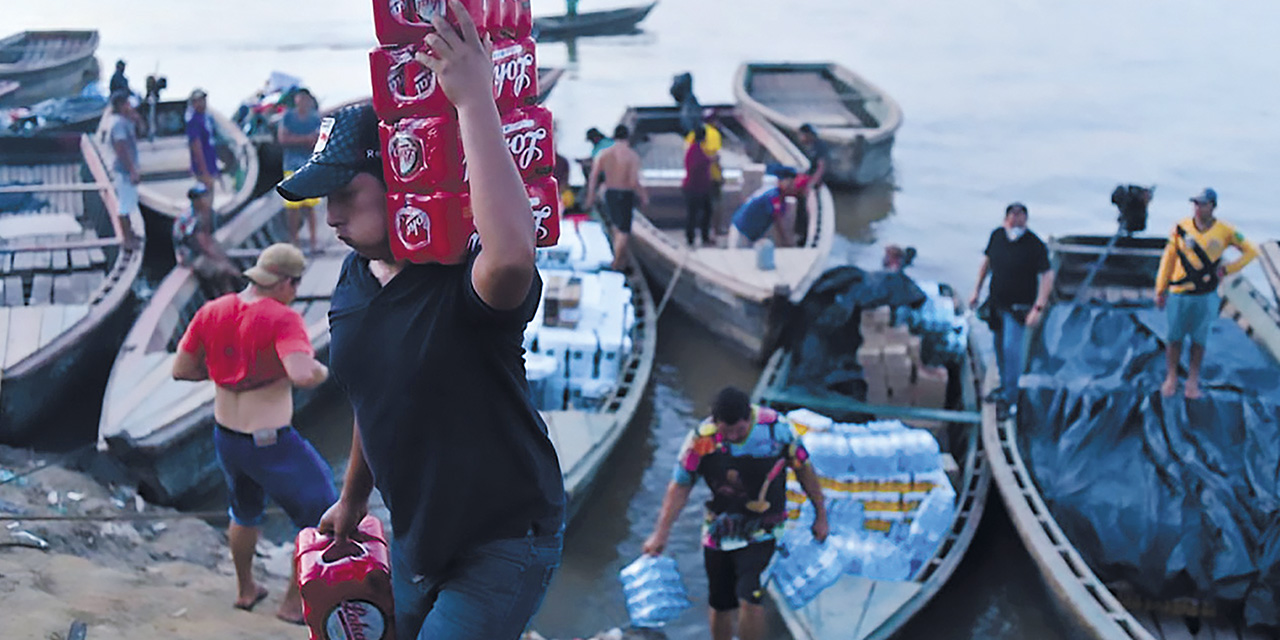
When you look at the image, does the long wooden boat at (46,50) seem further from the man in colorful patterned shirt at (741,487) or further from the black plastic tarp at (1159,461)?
the man in colorful patterned shirt at (741,487)

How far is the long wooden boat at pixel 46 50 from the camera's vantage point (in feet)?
81.4

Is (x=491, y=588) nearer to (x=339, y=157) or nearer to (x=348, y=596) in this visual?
(x=348, y=596)

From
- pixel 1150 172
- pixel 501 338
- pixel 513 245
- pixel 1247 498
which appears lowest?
pixel 1150 172

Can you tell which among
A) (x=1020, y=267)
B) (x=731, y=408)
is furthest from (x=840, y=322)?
(x=731, y=408)

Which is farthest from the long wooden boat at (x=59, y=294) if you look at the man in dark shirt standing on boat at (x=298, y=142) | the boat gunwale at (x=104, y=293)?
the man in dark shirt standing on boat at (x=298, y=142)

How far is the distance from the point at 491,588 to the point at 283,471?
9.71ft

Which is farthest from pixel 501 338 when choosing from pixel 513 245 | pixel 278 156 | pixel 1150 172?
pixel 1150 172

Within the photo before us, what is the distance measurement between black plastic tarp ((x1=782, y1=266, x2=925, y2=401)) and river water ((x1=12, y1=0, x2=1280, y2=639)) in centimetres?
169

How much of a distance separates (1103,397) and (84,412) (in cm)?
936

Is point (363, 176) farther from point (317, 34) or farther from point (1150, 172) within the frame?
point (317, 34)

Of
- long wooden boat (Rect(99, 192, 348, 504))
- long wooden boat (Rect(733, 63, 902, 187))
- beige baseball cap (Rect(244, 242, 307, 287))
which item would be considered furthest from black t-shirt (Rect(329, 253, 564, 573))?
long wooden boat (Rect(733, 63, 902, 187))

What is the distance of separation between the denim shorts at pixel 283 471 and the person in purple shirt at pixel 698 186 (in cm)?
844

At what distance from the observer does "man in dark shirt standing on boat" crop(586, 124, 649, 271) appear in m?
12.3

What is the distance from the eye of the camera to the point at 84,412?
10.3 meters
